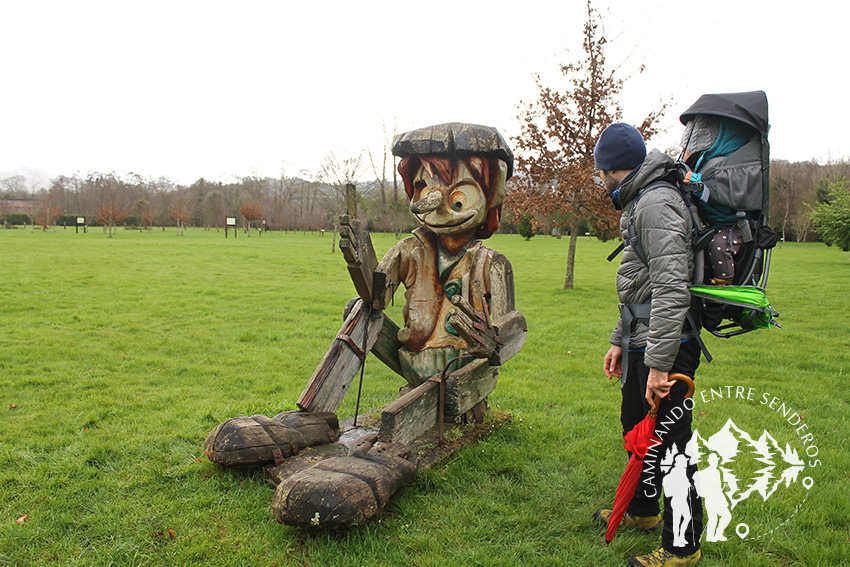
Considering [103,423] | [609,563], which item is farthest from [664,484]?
[103,423]

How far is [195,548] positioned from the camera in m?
2.73

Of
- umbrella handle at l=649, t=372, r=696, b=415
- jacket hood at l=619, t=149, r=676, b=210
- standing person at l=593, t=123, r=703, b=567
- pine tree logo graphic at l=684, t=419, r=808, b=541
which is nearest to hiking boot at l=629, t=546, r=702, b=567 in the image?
standing person at l=593, t=123, r=703, b=567

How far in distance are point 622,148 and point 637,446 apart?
4.71 ft

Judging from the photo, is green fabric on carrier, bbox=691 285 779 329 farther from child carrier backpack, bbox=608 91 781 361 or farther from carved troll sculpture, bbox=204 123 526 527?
carved troll sculpture, bbox=204 123 526 527

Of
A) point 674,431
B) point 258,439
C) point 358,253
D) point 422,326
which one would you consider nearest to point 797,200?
point 422,326

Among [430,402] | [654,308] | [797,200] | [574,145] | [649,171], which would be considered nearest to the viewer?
Answer: [654,308]

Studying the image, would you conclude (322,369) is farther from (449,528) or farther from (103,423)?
(103,423)

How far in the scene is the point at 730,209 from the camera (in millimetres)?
2271

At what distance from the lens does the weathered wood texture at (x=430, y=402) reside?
10.3ft

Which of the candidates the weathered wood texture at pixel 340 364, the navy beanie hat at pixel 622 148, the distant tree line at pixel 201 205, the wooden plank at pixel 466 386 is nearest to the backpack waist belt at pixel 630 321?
the navy beanie hat at pixel 622 148

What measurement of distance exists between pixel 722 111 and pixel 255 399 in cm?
461

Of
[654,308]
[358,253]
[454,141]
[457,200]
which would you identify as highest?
[454,141]

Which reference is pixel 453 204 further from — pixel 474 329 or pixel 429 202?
pixel 474 329

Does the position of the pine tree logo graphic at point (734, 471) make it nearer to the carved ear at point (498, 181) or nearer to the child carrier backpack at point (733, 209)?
the child carrier backpack at point (733, 209)
